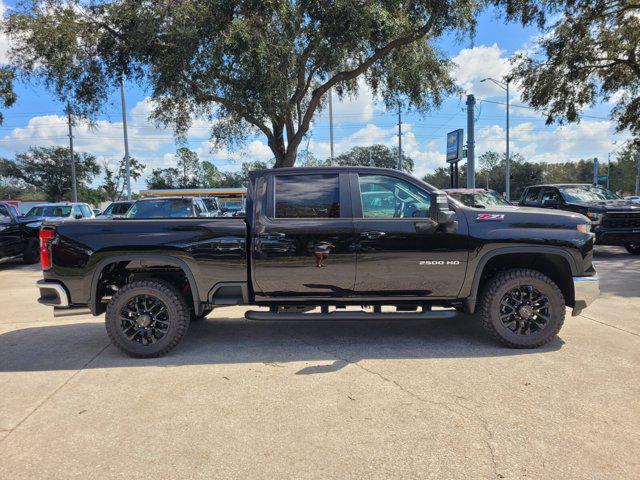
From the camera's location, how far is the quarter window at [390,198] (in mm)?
4797

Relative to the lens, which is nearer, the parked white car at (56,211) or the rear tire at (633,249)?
the rear tire at (633,249)

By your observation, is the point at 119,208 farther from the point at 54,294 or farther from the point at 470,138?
the point at 470,138

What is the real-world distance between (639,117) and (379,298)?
66.7 feet

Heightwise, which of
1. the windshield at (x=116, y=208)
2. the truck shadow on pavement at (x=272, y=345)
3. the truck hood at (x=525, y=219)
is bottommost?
the truck shadow on pavement at (x=272, y=345)

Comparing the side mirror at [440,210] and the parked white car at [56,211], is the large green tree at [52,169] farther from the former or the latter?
the side mirror at [440,210]

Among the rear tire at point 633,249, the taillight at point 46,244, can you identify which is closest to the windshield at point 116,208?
the taillight at point 46,244

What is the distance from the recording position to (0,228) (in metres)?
11.2

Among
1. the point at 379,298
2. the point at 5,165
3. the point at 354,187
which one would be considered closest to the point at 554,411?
the point at 379,298

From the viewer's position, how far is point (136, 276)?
507 cm

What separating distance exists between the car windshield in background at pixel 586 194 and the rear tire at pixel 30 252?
14875mm

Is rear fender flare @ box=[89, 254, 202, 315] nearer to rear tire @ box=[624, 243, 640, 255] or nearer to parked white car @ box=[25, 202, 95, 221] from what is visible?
parked white car @ box=[25, 202, 95, 221]

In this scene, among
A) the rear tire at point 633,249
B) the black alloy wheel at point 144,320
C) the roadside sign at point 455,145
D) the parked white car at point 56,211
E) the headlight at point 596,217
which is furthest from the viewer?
the roadside sign at point 455,145

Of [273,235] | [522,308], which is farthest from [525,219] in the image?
[273,235]

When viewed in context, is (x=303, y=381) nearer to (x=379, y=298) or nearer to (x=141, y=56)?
(x=379, y=298)
